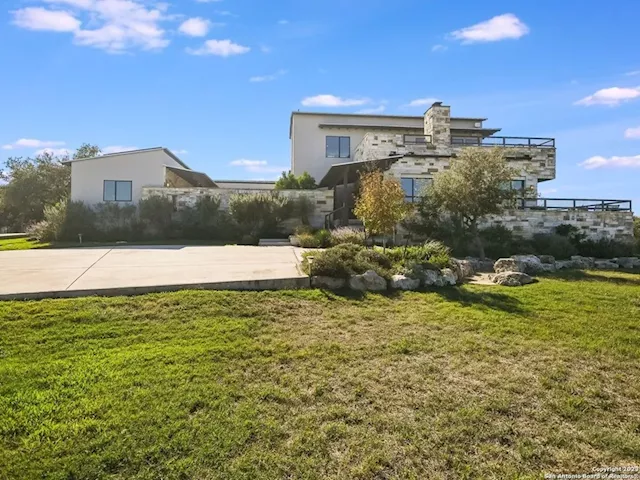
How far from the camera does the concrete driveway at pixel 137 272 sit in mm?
7461

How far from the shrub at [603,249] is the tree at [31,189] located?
35.7 metres

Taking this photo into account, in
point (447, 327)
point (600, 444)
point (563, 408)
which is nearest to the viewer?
point (600, 444)

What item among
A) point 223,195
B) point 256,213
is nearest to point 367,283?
point 256,213

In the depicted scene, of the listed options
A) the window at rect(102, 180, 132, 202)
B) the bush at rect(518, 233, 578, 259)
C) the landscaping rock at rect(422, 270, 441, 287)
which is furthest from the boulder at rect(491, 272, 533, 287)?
the window at rect(102, 180, 132, 202)

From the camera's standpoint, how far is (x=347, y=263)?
888cm

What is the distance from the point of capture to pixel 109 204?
22.1m

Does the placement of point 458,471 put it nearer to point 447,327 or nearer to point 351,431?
point 351,431

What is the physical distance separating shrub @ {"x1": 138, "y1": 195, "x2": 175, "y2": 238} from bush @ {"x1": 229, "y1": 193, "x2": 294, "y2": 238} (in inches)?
139

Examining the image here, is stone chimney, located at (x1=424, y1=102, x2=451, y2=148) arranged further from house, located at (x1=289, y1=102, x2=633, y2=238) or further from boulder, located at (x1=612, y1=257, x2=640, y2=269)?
boulder, located at (x1=612, y1=257, x2=640, y2=269)

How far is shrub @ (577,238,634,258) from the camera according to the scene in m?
19.1

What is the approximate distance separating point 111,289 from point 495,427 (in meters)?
6.49

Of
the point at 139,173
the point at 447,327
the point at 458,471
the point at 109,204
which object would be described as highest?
the point at 139,173

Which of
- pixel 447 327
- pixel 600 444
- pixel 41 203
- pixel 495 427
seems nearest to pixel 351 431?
pixel 495 427

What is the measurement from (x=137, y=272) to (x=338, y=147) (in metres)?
21.2
